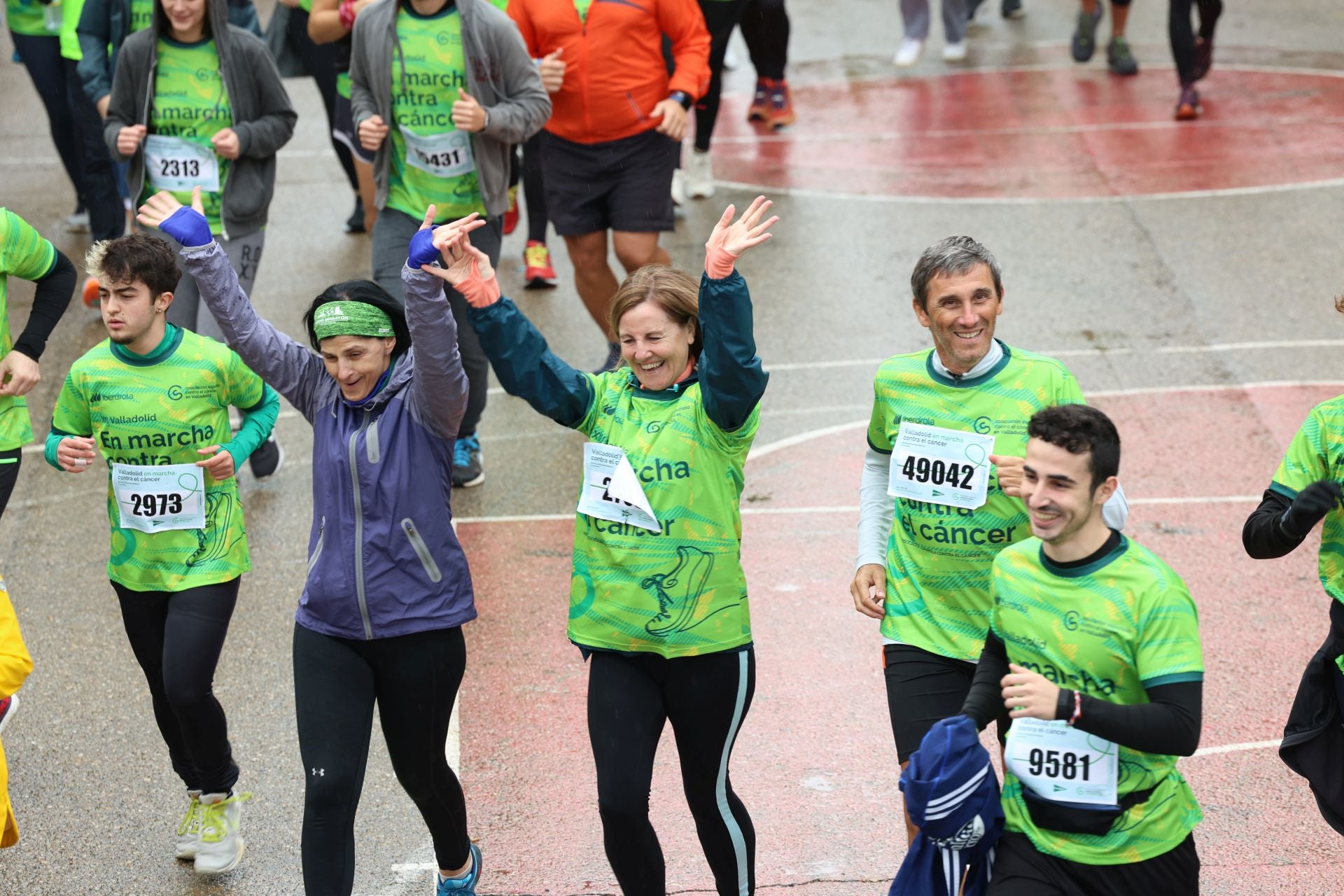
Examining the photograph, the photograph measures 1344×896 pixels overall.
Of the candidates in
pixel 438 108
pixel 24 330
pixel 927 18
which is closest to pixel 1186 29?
pixel 927 18

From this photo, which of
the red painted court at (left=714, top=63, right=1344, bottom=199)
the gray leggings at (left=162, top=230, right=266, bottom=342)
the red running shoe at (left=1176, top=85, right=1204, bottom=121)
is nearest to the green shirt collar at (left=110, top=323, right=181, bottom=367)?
the gray leggings at (left=162, top=230, right=266, bottom=342)

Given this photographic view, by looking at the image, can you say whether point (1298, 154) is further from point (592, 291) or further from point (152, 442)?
point (152, 442)

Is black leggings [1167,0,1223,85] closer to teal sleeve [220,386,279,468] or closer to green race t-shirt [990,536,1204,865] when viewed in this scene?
teal sleeve [220,386,279,468]

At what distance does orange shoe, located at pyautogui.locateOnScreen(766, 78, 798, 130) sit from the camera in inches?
539

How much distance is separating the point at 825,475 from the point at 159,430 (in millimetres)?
3887

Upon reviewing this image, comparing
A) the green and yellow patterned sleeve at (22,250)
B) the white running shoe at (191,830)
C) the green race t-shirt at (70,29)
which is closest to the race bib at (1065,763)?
the white running shoe at (191,830)

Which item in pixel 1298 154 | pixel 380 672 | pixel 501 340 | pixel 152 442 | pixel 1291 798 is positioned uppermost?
pixel 501 340

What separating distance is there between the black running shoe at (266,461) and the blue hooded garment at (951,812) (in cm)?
499

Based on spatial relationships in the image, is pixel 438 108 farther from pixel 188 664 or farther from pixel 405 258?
pixel 188 664

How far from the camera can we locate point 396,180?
7438 mm

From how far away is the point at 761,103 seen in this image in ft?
45.5

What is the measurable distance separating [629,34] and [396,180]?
157 cm

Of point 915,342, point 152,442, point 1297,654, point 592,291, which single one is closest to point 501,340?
point 152,442

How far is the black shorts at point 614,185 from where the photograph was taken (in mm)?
8156
